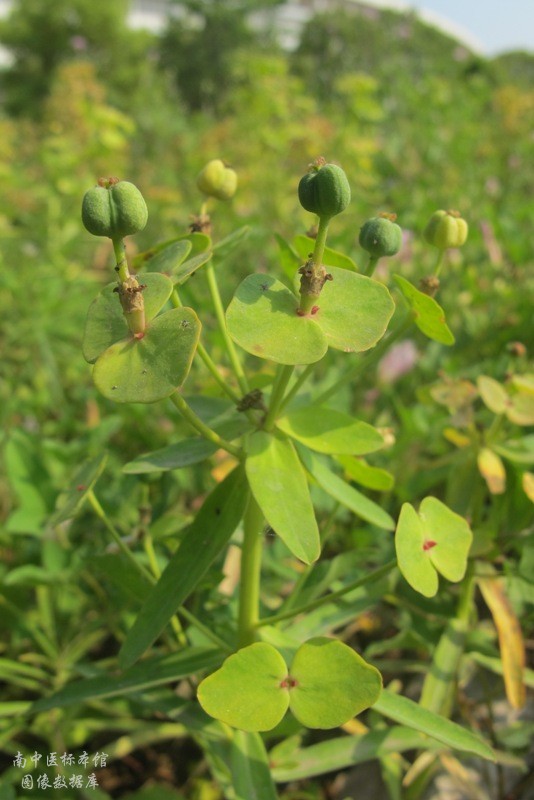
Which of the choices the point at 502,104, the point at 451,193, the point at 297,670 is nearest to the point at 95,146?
the point at 451,193

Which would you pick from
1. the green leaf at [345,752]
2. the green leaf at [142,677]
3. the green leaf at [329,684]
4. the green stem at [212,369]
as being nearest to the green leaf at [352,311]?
the green stem at [212,369]

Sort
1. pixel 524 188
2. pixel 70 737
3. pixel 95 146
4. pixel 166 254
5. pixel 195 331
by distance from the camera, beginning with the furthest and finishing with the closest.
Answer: pixel 524 188, pixel 95 146, pixel 70 737, pixel 166 254, pixel 195 331

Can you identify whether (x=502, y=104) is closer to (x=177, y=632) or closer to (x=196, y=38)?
(x=177, y=632)

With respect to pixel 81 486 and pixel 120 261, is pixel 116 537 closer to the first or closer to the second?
pixel 81 486

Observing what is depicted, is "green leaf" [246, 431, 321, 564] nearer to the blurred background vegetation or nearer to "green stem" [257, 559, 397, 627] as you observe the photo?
"green stem" [257, 559, 397, 627]

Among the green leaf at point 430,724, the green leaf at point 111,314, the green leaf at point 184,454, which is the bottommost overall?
the green leaf at point 430,724

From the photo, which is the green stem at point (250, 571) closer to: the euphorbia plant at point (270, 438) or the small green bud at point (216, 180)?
the euphorbia plant at point (270, 438)
